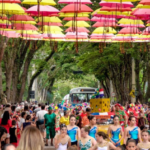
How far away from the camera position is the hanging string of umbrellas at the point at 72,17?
15.7 metres

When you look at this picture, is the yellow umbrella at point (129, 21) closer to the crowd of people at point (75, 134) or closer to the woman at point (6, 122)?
the crowd of people at point (75, 134)

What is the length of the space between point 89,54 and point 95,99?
62.9 ft

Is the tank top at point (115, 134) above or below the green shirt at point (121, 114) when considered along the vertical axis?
below

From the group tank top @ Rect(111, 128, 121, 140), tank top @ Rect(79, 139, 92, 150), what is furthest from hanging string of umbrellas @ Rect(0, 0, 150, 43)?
tank top @ Rect(79, 139, 92, 150)

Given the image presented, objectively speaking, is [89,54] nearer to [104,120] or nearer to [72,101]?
[72,101]

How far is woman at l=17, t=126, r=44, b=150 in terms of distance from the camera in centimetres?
645

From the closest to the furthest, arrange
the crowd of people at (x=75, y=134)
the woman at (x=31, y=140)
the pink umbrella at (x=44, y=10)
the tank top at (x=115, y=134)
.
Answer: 1. the woman at (x=31, y=140)
2. the crowd of people at (x=75, y=134)
3. the tank top at (x=115, y=134)
4. the pink umbrella at (x=44, y=10)

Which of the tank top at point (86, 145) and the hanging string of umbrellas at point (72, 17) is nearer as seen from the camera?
the tank top at point (86, 145)

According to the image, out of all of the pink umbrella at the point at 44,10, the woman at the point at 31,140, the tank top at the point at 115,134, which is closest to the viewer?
the woman at the point at 31,140

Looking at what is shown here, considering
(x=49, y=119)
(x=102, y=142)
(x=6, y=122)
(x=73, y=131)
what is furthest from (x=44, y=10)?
(x=102, y=142)

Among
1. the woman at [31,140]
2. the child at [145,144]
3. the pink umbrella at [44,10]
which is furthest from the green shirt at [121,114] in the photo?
the woman at [31,140]

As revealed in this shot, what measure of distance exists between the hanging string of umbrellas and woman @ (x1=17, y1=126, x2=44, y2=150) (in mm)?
6764

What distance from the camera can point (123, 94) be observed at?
1538 inches

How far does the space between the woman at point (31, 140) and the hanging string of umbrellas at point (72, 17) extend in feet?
22.2
